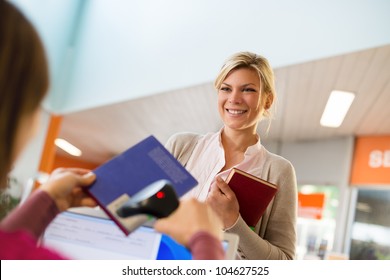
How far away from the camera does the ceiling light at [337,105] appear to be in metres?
4.14

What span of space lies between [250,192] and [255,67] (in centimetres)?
38

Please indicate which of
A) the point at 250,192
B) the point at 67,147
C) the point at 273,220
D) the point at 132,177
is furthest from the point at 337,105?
the point at 67,147

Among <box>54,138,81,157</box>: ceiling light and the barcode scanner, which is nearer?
the barcode scanner

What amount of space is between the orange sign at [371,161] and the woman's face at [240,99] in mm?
4089

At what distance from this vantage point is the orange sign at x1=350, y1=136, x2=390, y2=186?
5.06 meters

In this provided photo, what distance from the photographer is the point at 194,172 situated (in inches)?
48.4

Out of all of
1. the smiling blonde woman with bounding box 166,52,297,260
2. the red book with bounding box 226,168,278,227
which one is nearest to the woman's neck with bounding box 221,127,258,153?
the smiling blonde woman with bounding box 166,52,297,260

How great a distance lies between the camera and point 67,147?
10.1 metres

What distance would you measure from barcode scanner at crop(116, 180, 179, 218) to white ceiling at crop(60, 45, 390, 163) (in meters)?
2.05

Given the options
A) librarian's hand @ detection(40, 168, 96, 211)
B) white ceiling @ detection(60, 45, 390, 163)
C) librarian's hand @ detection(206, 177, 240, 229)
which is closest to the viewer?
librarian's hand @ detection(40, 168, 96, 211)

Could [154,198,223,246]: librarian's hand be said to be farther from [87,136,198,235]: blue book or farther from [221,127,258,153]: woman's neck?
[221,127,258,153]: woman's neck

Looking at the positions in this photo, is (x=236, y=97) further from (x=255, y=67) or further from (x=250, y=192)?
(x=250, y=192)

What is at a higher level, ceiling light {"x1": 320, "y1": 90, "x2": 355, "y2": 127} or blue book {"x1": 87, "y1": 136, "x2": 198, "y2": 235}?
ceiling light {"x1": 320, "y1": 90, "x2": 355, "y2": 127}
